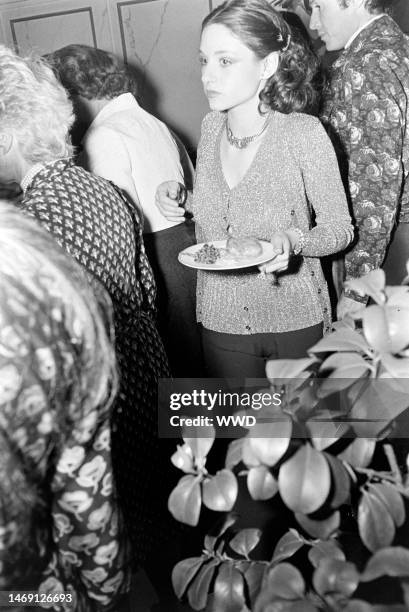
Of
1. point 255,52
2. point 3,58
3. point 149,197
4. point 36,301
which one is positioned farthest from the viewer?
point 149,197

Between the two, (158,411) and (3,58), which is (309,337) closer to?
(158,411)

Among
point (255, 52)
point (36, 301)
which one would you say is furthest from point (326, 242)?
point (36, 301)

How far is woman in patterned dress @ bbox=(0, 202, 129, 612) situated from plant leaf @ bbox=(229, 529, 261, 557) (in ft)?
0.49

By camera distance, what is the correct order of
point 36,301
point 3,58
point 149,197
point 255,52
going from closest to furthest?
point 36,301 < point 3,58 < point 255,52 < point 149,197

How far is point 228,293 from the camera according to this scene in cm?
131

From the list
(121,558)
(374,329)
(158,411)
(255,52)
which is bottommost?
(158,411)

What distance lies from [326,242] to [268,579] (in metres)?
0.77

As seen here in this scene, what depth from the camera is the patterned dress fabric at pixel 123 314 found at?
3.34 ft

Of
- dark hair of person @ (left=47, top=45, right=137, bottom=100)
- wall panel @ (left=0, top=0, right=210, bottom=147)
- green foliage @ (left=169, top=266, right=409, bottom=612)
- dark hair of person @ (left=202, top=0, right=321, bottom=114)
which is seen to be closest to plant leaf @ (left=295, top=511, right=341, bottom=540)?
green foliage @ (left=169, top=266, right=409, bottom=612)

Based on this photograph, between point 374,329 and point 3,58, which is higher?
point 3,58

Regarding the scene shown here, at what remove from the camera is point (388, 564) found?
1.56 ft

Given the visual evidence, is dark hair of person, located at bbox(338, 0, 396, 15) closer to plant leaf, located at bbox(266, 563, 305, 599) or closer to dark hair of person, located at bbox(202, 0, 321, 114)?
dark hair of person, located at bbox(202, 0, 321, 114)

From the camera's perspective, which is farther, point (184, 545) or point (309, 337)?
point (309, 337)

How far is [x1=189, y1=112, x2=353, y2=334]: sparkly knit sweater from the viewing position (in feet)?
3.95
